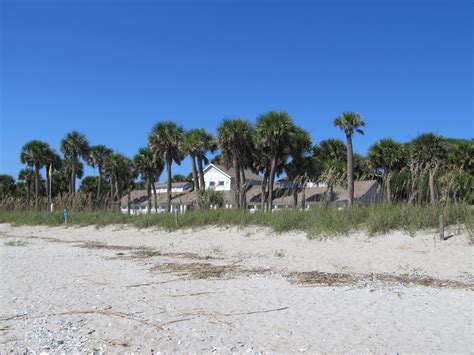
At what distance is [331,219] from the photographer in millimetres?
13414

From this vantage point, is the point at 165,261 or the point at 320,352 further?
the point at 165,261

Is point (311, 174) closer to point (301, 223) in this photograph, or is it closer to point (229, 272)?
point (301, 223)

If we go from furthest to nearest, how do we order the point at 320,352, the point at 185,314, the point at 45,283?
the point at 45,283 < the point at 185,314 < the point at 320,352

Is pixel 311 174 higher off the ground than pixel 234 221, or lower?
higher

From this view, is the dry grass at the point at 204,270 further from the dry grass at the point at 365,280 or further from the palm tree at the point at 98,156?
the palm tree at the point at 98,156

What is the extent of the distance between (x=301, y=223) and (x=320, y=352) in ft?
31.7

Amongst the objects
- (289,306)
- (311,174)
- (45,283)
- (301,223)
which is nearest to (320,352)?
(289,306)

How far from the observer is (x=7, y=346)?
487 cm

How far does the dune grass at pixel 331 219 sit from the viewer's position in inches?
458

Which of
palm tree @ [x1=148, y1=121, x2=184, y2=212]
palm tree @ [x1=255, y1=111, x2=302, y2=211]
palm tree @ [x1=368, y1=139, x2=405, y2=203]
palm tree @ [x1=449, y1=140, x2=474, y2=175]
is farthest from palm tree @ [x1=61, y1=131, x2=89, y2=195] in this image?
palm tree @ [x1=449, y1=140, x2=474, y2=175]

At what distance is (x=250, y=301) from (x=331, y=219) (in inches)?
280

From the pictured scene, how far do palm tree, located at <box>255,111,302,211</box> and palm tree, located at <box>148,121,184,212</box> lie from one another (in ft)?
34.4

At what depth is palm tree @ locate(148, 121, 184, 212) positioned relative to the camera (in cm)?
4203

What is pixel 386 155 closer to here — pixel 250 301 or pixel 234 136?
pixel 234 136
